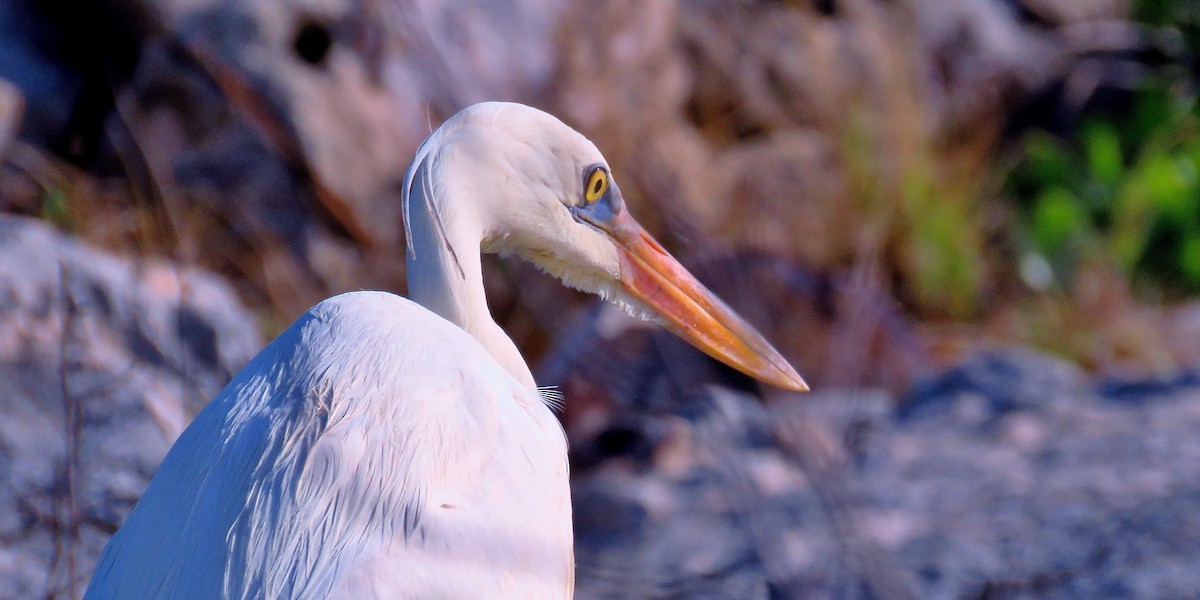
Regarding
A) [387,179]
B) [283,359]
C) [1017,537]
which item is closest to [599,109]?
[387,179]

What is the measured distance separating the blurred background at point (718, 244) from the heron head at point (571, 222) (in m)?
0.15

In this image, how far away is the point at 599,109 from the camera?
14.5 feet

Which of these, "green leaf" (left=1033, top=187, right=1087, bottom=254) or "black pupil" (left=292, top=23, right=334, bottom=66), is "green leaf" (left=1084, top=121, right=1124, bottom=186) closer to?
"green leaf" (left=1033, top=187, right=1087, bottom=254)

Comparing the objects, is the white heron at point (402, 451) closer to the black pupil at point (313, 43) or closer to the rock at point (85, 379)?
the rock at point (85, 379)

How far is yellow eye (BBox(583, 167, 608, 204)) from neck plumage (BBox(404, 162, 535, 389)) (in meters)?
0.24

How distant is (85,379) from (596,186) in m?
1.70

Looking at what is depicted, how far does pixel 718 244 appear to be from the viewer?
90.1 inches

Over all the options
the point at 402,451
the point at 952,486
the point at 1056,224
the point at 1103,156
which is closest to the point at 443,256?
the point at 402,451

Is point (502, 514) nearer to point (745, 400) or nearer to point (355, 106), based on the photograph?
point (745, 400)

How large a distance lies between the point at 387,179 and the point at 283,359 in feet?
8.59

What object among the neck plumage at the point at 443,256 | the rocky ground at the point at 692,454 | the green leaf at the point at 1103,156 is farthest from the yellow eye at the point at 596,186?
the green leaf at the point at 1103,156

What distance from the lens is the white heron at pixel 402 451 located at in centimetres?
144

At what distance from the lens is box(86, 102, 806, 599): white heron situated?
4.73 ft

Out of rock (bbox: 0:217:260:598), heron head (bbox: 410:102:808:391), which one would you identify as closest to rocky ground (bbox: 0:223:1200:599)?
rock (bbox: 0:217:260:598)
